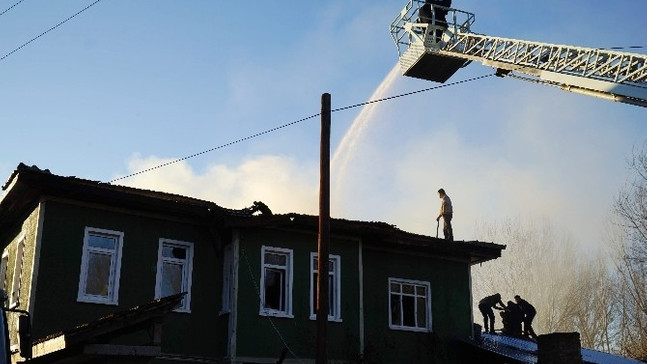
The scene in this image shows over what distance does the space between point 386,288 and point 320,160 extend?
6.50 m

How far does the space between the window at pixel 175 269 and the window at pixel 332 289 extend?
2975 millimetres

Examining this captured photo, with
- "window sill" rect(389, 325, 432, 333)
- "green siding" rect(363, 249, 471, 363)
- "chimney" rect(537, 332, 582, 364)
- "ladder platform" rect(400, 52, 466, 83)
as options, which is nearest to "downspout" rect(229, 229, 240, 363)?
"green siding" rect(363, 249, 471, 363)

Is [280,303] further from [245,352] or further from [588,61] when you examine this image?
[588,61]

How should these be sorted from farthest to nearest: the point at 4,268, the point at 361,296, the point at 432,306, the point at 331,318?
the point at 432,306
the point at 361,296
the point at 4,268
the point at 331,318

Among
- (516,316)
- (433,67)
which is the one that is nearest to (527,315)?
(516,316)

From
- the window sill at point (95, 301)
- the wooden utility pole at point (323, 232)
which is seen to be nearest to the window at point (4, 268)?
the window sill at point (95, 301)

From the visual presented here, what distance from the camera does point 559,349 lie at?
18.1 metres

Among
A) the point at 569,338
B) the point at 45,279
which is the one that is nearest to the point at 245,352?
the point at 45,279

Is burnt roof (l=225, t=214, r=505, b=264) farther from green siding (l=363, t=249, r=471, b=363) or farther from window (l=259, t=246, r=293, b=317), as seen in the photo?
window (l=259, t=246, r=293, b=317)

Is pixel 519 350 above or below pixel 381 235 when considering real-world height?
below

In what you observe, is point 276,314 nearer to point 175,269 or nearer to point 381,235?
point 175,269

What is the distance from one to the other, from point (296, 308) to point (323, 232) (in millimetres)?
4254

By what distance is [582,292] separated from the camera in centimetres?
4416

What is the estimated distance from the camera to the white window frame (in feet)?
53.0
